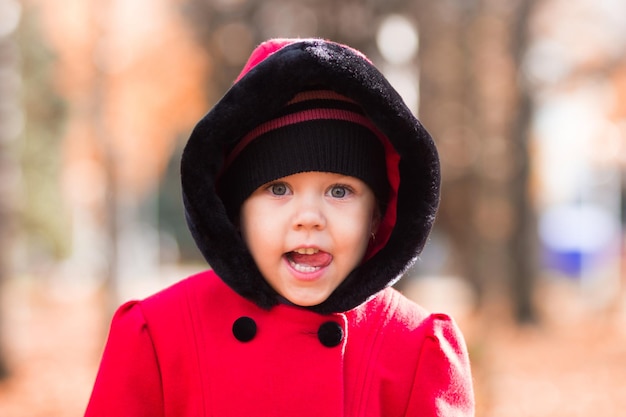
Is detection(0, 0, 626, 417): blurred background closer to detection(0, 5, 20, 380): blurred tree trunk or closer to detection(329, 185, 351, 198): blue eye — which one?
detection(0, 5, 20, 380): blurred tree trunk

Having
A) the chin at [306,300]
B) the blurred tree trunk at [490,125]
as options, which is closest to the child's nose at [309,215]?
the chin at [306,300]

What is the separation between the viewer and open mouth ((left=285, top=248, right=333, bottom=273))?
2.22 meters

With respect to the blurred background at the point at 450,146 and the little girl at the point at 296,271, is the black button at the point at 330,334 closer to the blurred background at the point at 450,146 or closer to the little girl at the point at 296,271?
the little girl at the point at 296,271

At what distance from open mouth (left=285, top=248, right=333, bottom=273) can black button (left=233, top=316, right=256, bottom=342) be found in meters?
0.20

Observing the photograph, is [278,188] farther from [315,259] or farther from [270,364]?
[270,364]

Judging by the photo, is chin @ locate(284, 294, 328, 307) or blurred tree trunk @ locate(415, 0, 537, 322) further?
blurred tree trunk @ locate(415, 0, 537, 322)

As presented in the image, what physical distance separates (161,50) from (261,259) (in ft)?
47.1

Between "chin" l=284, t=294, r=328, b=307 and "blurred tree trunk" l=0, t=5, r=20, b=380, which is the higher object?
"blurred tree trunk" l=0, t=5, r=20, b=380

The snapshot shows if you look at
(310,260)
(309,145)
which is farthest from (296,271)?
(309,145)

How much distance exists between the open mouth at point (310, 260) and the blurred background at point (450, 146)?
1865mm

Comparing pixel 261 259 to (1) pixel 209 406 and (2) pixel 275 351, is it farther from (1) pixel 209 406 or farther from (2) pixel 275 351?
(1) pixel 209 406

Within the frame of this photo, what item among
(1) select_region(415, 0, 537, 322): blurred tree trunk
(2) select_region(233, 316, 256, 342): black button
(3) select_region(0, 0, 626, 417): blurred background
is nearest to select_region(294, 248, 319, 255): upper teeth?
(2) select_region(233, 316, 256, 342): black button

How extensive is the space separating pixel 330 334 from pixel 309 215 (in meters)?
0.34

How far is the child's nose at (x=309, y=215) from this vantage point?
7.07 feet
